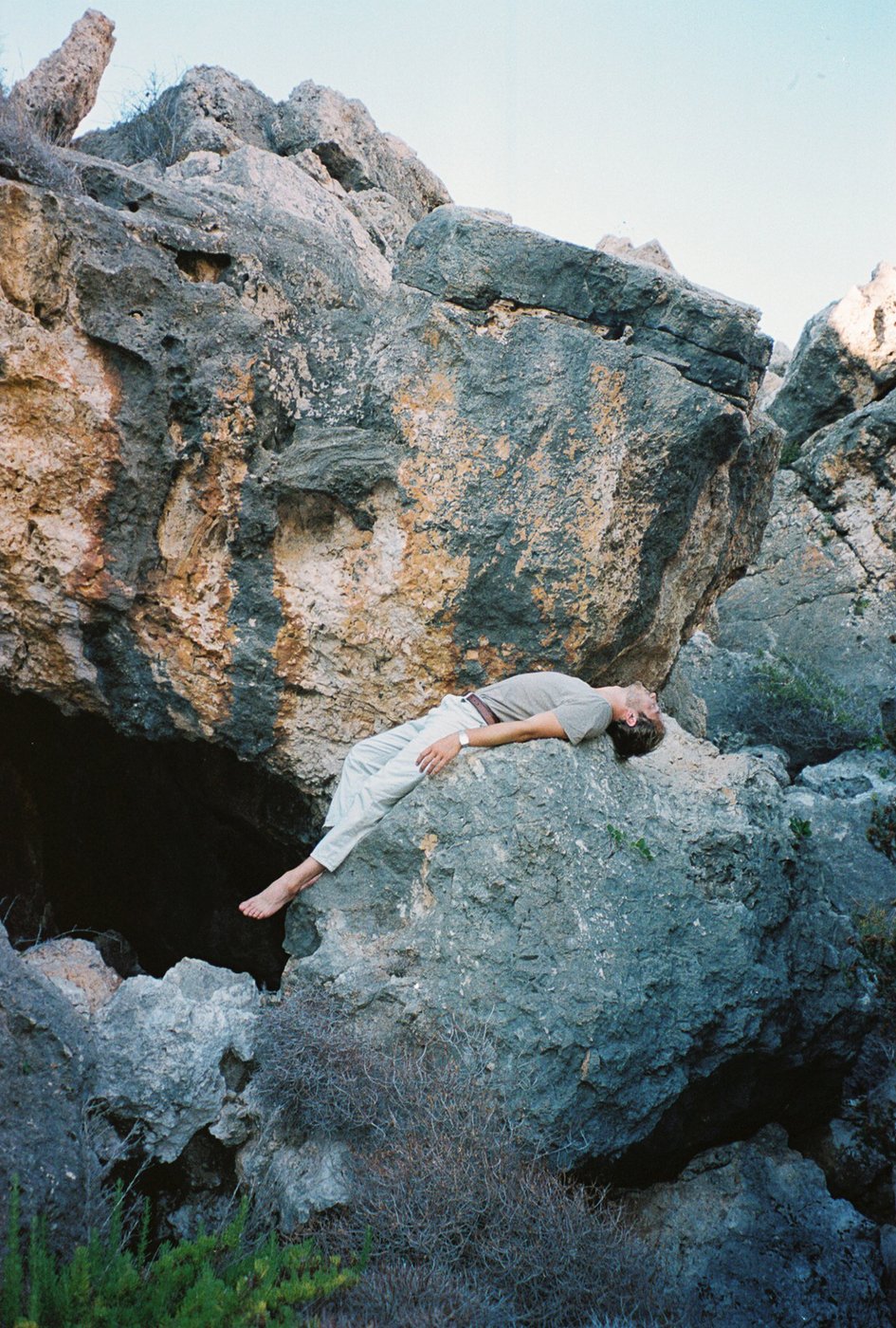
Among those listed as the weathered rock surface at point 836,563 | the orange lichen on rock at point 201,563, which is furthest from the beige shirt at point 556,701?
the weathered rock surface at point 836,563

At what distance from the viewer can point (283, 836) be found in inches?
202

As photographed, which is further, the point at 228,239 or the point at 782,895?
the point at 228,239

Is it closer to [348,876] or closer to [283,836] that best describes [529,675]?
[348,876]

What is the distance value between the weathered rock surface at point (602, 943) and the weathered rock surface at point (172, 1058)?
0.37m

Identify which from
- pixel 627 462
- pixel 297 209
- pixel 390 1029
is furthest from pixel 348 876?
pixel 297 209

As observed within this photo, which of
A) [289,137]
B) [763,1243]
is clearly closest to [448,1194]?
[763,1243]

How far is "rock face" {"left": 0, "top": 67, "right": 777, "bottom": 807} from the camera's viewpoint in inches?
165

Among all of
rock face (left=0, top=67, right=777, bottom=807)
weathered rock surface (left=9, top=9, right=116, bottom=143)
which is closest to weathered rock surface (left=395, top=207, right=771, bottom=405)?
rock face (left=0, top=67, right=777, bottom=807)

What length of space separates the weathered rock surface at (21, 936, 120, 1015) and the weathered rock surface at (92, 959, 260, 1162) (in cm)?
29

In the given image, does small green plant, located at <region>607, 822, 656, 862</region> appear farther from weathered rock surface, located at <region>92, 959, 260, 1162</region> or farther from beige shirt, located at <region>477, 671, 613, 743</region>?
weathered rock surface, located at <region>92, 959, 260, 1162</region>

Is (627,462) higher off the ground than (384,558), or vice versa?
(627,462)

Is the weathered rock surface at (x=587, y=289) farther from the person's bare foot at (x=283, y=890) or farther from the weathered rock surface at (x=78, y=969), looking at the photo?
the weathered rock surface at (x=78, y=969)

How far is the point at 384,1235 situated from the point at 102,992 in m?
1.63

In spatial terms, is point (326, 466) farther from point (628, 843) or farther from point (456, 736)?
point (628, 843)
